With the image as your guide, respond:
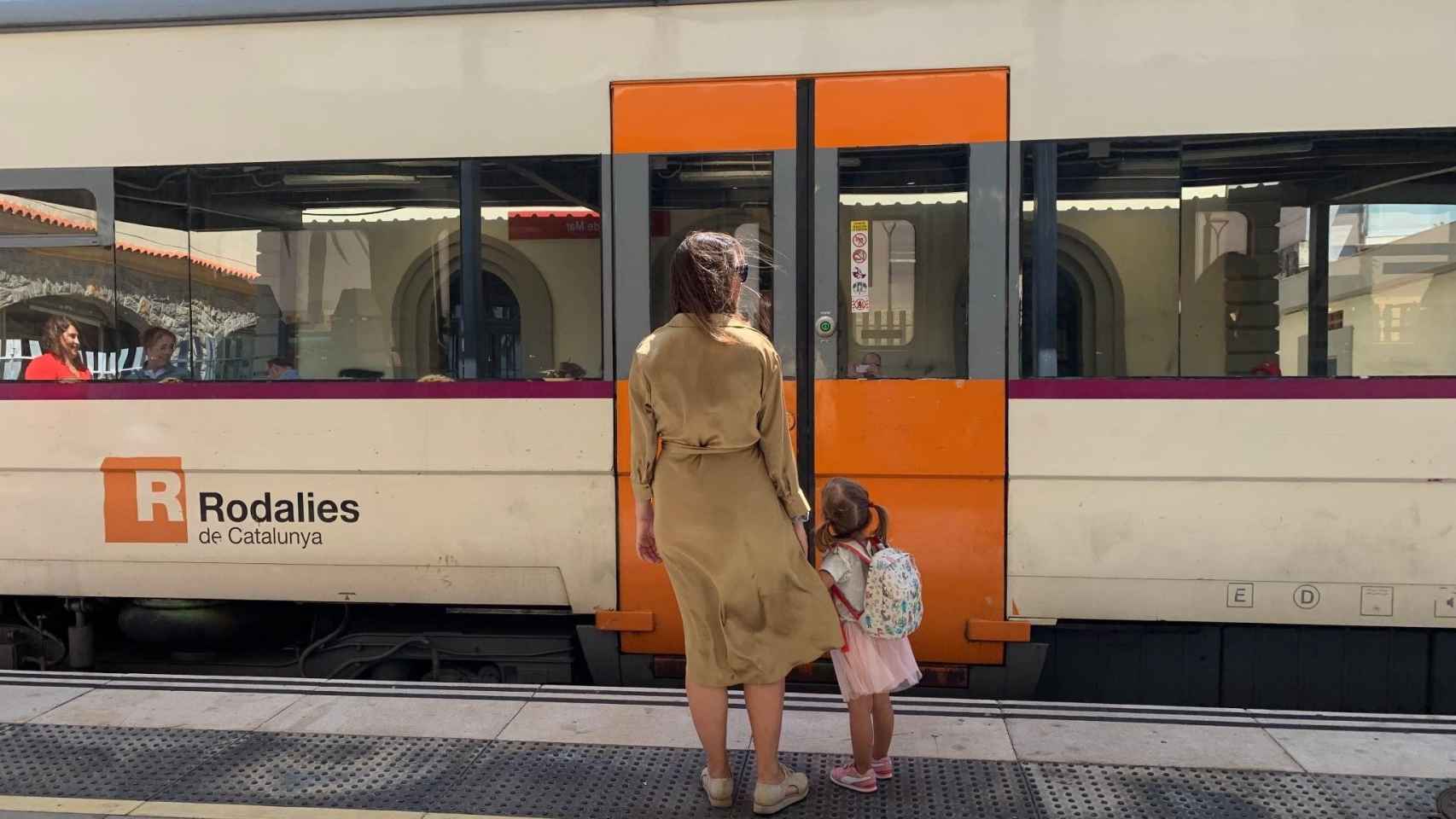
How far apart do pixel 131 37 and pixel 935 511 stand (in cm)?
398

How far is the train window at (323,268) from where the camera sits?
14.3 feet

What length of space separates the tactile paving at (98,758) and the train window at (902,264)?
2795 mm

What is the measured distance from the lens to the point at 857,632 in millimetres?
3219

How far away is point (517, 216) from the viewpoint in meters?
4.29

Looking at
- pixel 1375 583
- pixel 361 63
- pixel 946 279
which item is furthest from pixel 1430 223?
pixel 361 63

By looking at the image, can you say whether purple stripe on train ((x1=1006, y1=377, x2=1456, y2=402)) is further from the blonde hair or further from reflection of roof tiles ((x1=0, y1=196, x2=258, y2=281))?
reflection of roof tiles ((x1=0, y1=196, x2=258, y2=281))

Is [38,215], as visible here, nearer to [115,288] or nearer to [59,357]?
[115,288]


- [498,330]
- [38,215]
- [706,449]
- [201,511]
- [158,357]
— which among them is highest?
[38,215]

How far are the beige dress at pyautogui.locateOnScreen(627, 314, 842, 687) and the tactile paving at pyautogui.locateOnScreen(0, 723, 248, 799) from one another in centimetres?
190

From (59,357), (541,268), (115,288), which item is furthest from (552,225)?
(59,357)

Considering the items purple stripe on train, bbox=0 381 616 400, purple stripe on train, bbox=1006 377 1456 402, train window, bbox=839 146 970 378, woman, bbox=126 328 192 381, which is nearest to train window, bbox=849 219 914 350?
train window, bbox=839 146 970 378

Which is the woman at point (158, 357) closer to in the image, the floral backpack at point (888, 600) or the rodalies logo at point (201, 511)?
the rodalies logo at point (201, 511)

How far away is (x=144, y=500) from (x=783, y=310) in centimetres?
295

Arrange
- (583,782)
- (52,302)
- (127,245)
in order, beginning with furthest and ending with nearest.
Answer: (52,302) < (127,245) < (583,782)
